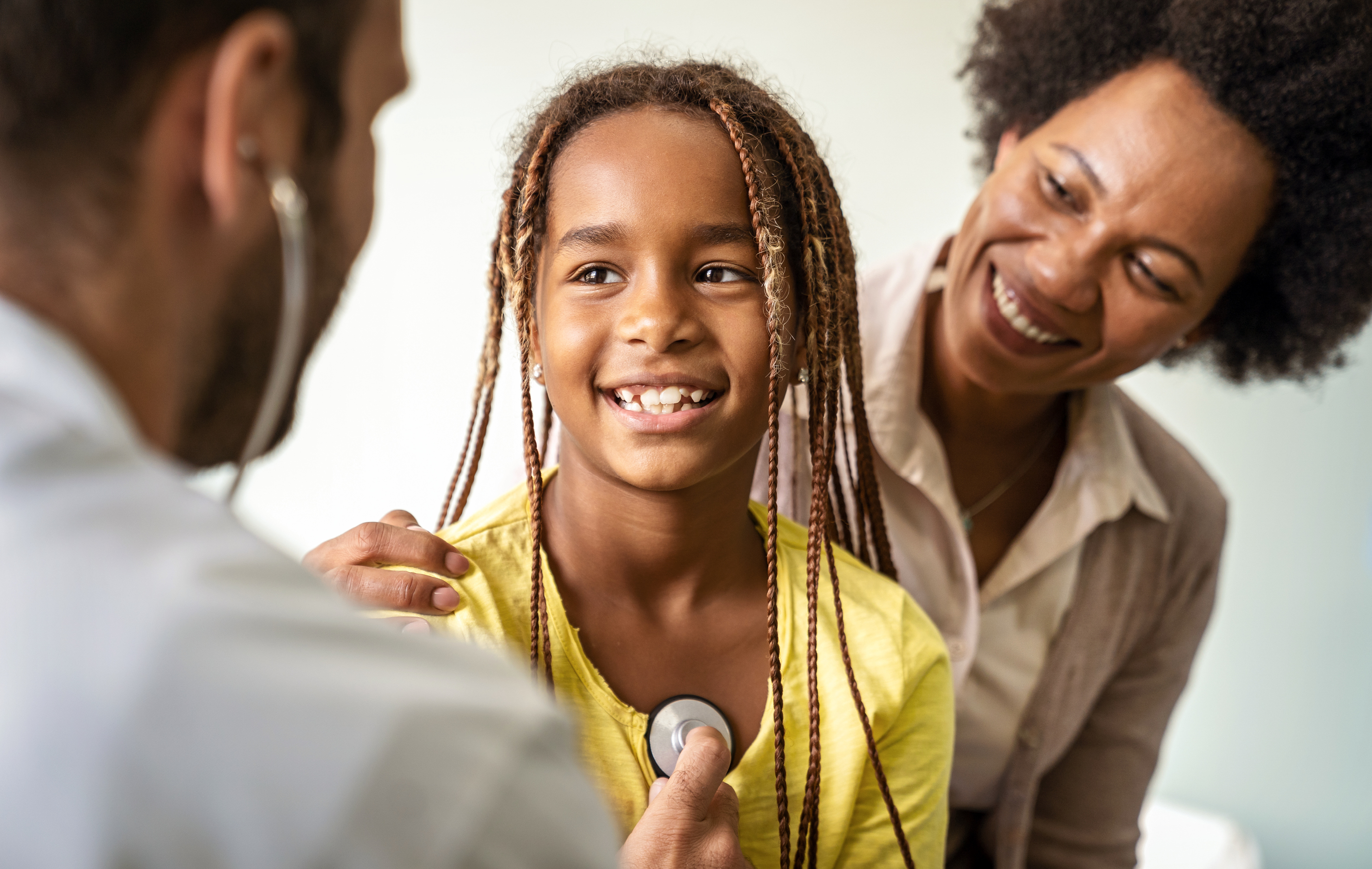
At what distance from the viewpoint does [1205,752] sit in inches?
86.4

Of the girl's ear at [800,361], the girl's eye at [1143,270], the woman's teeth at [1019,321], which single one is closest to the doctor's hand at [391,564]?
the girl's ear at [800,361]

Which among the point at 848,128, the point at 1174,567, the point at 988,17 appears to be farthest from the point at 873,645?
the point at 848,128

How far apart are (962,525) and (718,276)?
22.3 inches

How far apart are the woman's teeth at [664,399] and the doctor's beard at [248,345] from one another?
0.36 meters

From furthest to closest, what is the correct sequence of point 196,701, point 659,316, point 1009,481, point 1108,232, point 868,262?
point 868,262, point 1009,481, point 1108,232, point 659,316, point 196,701

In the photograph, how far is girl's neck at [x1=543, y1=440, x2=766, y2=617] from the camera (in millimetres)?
1028

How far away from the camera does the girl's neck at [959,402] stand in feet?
4.62

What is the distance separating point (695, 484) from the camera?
100 cm

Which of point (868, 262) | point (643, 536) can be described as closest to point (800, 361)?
point (643, 536)

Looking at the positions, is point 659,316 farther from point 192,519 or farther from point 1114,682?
point 1114,682

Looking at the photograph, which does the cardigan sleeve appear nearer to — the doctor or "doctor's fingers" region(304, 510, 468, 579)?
"doctor's fingers" region(304, 510, 468, 579)

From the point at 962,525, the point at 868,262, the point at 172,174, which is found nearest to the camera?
the point at 172,174

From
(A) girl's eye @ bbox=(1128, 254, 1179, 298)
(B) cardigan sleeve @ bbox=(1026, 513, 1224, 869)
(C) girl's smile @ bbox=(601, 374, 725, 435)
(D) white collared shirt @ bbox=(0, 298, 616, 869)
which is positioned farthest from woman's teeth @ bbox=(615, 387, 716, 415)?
(B) cardigan sleeve @ bbox=(1026, 513, 1224, 869)

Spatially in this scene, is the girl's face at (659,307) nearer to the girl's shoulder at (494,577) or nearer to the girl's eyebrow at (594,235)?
the girl's eyebrow at (594,235)
